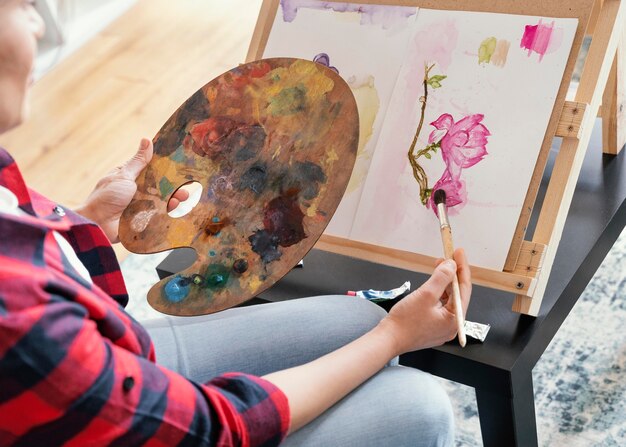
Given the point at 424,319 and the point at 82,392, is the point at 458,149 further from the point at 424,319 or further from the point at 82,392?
the point at 82,392

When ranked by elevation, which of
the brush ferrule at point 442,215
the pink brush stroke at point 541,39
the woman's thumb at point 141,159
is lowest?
the woman's thumb at point 141,159

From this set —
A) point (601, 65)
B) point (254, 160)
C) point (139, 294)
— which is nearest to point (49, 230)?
point (254, 160)

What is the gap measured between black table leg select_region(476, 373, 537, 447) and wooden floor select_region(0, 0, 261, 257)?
131 cm

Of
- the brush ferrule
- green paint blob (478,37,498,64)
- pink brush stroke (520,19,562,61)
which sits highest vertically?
pink brush stroke (520,19,562,61)

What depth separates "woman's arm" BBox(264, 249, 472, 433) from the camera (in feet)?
3.38

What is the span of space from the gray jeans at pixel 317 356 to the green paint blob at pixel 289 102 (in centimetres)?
33

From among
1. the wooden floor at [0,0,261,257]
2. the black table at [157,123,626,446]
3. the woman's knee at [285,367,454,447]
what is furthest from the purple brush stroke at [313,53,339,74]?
the wooden floor at [0,0,261,257]

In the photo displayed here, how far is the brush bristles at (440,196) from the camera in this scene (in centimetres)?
140

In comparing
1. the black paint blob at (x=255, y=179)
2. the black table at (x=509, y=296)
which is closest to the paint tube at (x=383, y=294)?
the black table at (x=509, y=296)

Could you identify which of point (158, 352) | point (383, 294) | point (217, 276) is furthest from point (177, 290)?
point (383, 294)

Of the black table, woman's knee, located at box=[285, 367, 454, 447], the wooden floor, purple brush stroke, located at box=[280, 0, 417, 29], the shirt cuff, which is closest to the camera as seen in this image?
the shirt cuff

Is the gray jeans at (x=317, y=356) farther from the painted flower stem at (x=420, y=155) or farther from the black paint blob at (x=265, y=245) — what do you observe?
the painted flower stem at (x=420, y=155)

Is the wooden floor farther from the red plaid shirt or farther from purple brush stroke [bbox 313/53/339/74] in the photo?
the red plaid shirt

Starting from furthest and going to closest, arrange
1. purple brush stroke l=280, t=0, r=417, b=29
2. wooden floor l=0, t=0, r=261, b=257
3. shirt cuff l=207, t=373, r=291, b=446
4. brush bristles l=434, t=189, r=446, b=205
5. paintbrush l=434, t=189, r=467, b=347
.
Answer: wooden floor l=0, t=0, r=261, b=257
purple brush stroke l=280, t=0, r=417, b=29
brush bristles l=434, t=189, r=446, b=205
paintbrush l=434, t=189, r=467, b=347
shirt cuff l=207, t=373, r=291, b=446
